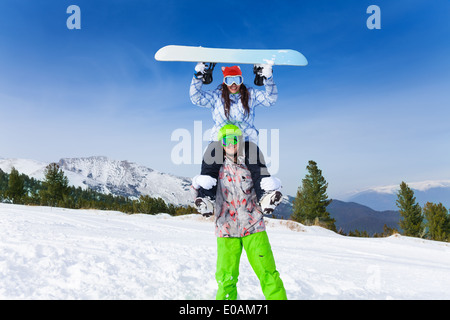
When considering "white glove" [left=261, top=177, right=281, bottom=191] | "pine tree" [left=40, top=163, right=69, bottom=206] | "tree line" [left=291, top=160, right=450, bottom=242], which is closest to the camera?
"white glove" [left=261, top=177, right=281, bottom=191]

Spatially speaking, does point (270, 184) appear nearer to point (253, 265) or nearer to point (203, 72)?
point (253, 265)

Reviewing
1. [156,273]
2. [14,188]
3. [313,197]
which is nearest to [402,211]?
[313,197]

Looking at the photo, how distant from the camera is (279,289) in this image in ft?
9.45

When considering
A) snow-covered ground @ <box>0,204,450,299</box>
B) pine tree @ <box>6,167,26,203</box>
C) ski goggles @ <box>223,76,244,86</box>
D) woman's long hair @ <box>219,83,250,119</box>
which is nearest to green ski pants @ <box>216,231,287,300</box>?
snow-covered ground @ <box>0,204,450,299</box>

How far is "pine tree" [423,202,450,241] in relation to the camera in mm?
30180

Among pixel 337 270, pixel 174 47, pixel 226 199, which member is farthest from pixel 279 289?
pixel 337 270

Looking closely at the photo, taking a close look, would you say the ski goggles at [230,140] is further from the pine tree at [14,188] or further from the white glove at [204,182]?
the pine tree at [14,188]

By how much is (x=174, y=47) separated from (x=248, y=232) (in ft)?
6.18

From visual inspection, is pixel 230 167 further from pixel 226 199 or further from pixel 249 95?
pixel 249 95

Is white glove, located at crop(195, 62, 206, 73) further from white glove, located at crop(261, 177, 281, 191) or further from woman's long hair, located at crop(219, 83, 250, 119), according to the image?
white glove, located at crop(261, 177, 281, 191)

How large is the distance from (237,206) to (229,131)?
0.68 m

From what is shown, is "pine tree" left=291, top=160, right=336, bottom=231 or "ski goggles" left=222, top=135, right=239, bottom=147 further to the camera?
"pine tree" left=291, top=160, right=336, bottom=231

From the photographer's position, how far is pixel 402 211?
32.9m

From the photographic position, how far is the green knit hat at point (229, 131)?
298 centimetres
